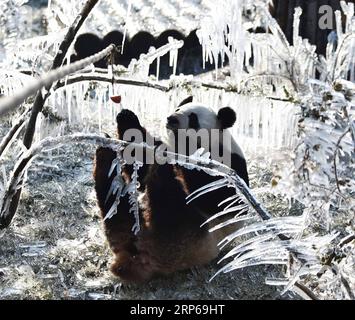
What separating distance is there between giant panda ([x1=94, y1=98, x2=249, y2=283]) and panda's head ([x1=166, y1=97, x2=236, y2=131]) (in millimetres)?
276

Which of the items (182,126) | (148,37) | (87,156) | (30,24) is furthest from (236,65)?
(30,24)

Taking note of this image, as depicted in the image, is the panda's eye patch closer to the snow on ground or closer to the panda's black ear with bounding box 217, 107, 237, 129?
the panda's black ear with bounding box 217, 107, 237, 129

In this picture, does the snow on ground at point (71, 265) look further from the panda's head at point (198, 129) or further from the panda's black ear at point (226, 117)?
the panda's black ear at point (226, 117)

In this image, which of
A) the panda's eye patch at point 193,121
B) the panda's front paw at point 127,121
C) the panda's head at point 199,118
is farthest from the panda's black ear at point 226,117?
the panda's front paw at point 127,121

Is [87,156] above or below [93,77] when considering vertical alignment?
below

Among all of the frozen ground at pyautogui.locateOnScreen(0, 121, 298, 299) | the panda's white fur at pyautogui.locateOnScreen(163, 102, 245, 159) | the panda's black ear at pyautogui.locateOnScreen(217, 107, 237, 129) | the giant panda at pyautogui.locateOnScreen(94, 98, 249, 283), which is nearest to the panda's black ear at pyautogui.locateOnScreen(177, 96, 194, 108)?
the panda's white fur at pyautogui.locateOnScreen(163, 102, 245, 159)

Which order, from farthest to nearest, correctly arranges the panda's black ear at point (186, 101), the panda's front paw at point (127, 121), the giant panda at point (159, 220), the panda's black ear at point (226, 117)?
the panda's black ear at point (186, 101) → the panda's black ear at point (226, 117) → the panda's front paw at point (127, 121) → the giant panda at point (159, 220)

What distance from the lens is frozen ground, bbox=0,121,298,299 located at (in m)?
3.82

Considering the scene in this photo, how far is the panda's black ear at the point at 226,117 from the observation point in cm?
416

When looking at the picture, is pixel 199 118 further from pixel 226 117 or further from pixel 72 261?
pixel 72 261

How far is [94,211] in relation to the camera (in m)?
4.72

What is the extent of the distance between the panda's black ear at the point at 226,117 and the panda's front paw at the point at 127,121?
1.80 ft
